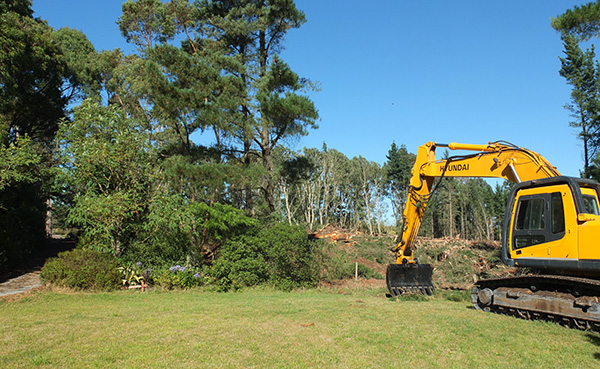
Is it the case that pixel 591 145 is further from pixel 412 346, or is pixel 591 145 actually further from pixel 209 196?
pixel 412 346

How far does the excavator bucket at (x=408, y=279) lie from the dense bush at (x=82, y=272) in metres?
8.58

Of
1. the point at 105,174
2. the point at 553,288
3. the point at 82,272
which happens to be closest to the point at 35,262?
the point at 105,174

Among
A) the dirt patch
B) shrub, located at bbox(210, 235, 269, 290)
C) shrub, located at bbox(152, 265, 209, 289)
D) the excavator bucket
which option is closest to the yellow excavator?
the excavator bucket

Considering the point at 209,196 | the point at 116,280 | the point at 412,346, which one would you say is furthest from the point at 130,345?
the point at 209,196

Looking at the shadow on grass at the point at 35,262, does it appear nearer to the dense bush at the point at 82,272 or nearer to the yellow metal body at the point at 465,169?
the dense bush at the point at 82,272

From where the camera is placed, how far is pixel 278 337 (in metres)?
6.31

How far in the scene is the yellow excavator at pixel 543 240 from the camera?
6832 millimetres

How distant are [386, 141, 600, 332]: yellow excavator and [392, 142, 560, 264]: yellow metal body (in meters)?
0.02

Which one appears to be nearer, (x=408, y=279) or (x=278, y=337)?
(x=278, y=337)

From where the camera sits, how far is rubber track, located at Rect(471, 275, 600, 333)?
677 cm

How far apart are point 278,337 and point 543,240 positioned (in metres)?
5.38

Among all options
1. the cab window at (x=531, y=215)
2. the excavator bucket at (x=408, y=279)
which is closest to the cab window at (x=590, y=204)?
the cab window at (x=531, y=215)

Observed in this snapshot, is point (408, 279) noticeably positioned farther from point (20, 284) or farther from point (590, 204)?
point (20, 284)

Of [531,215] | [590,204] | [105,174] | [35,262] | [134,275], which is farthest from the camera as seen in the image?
[35,262]
